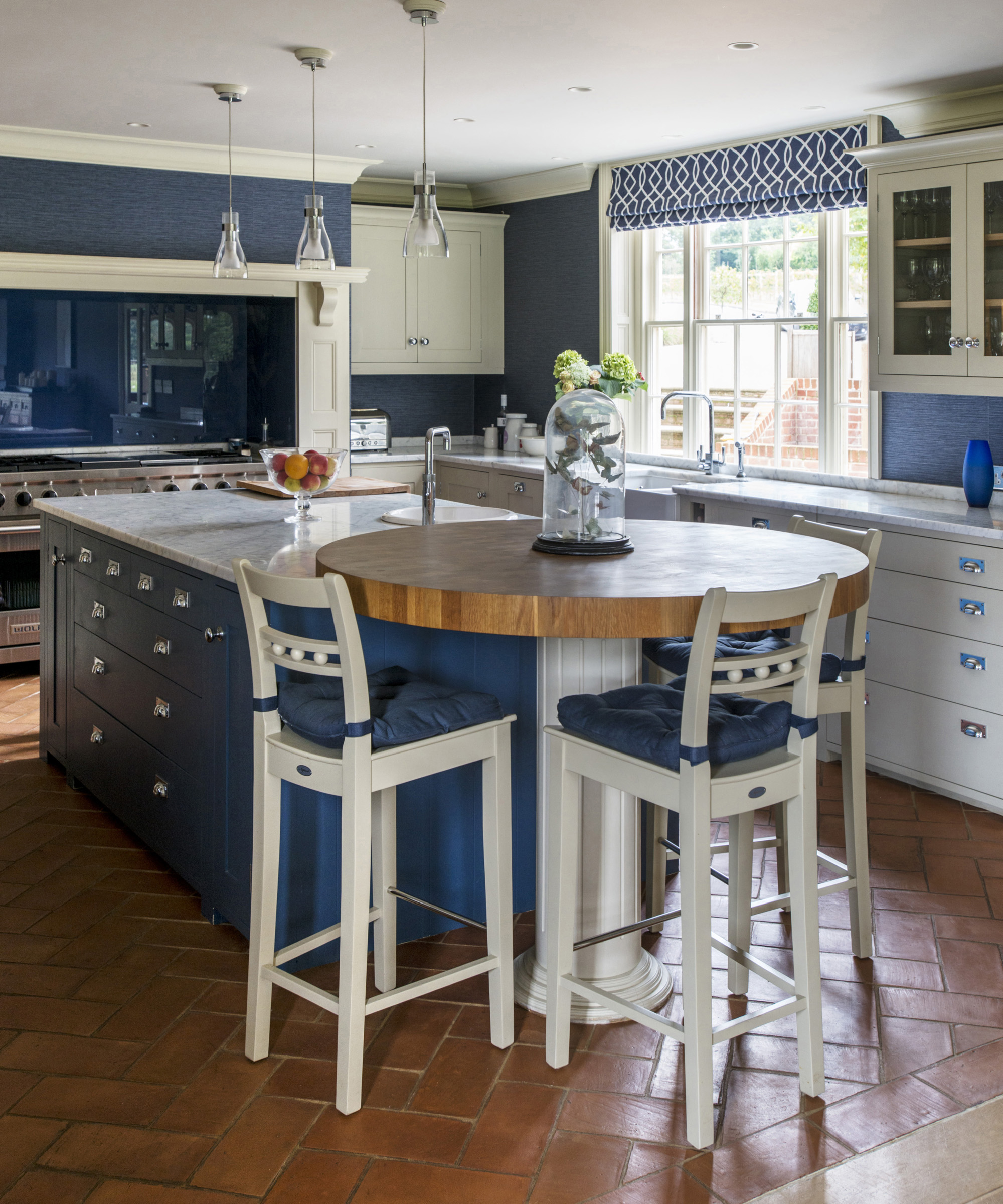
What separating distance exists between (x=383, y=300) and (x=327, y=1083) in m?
5.40

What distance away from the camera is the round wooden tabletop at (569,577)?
216 cm

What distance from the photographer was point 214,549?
3.28m

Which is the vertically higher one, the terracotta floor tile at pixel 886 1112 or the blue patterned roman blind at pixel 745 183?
the blue patterned roman blind at pixel 745 183

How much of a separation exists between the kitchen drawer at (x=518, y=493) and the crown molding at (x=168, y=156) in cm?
185

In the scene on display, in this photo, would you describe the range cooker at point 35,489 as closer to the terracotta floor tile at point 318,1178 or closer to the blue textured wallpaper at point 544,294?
the blue textured wallpaper at point 544,294

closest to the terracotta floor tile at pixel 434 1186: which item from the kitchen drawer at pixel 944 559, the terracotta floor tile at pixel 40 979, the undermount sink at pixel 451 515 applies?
the terracotta floor tile at pixel 40 979

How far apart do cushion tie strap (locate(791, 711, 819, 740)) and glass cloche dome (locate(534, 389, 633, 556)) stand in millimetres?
596

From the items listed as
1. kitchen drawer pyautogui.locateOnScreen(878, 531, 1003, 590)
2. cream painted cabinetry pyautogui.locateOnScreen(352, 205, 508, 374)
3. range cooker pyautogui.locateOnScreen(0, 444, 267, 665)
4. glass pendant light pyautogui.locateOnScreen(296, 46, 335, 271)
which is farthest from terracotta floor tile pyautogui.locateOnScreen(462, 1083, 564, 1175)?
cream painted cabinetry pyautogui.locateOnScreen(352, 205, 508, 374)

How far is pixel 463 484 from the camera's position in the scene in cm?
702

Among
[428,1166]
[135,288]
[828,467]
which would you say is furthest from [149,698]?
[828,467]

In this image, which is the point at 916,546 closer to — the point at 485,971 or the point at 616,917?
the point at 616,917

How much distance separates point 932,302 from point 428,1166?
3.58 m

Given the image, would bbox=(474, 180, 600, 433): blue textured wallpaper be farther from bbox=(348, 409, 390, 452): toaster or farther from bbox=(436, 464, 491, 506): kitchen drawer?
bbox=(348, 409, 390, 452): toaster

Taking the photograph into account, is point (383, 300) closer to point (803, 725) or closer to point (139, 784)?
point (139, 784)
